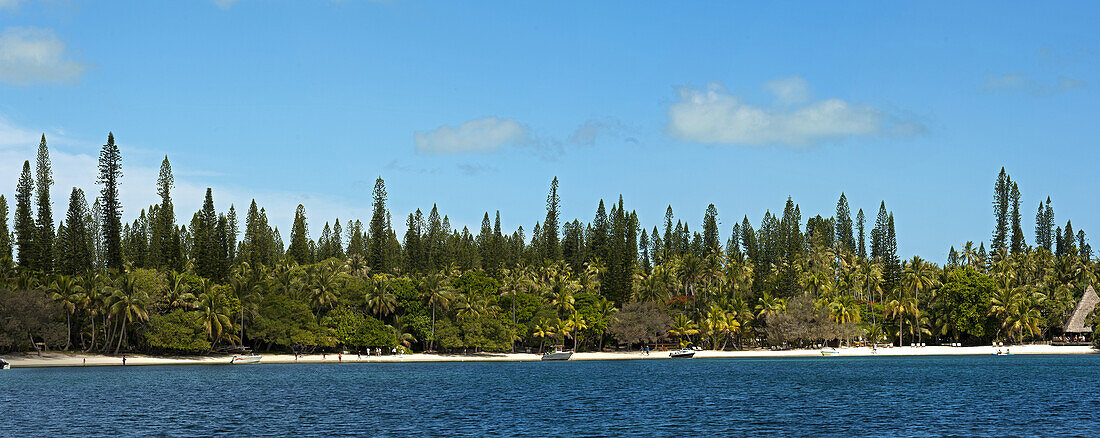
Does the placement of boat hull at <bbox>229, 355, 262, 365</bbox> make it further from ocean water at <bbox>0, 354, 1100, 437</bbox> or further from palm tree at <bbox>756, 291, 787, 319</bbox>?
palm tree at <bbox>756, 291, 787, 319</bbox>

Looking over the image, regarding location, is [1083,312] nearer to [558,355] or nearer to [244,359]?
[558,355]

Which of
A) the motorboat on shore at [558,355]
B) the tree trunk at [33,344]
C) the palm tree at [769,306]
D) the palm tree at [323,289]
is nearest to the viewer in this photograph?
the tree trunk at [33,344]

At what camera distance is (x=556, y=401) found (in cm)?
6850

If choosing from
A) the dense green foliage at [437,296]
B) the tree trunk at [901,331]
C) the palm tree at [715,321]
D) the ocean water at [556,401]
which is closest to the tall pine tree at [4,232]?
the dense green foliage at [437,296]

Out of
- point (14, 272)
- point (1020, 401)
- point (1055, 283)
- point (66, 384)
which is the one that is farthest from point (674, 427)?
point (1055, 283)

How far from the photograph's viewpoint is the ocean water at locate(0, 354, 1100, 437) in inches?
2041

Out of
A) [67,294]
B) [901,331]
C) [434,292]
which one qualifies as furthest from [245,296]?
[901,331]

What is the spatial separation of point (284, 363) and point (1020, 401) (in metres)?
90.2

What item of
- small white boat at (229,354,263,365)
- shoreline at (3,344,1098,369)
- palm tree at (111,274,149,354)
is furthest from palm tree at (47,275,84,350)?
small white boat at (229,354,263,365)

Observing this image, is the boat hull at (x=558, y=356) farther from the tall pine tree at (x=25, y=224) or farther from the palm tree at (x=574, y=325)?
the tall pine tree at (x=25, y=224)

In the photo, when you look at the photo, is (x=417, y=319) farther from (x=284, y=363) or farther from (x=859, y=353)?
(x=859, y=353)

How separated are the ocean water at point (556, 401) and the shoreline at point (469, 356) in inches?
348

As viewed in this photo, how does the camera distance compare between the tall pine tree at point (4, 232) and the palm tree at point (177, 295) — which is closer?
the palm tree at point (177, 295)

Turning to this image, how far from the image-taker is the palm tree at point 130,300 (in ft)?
365
